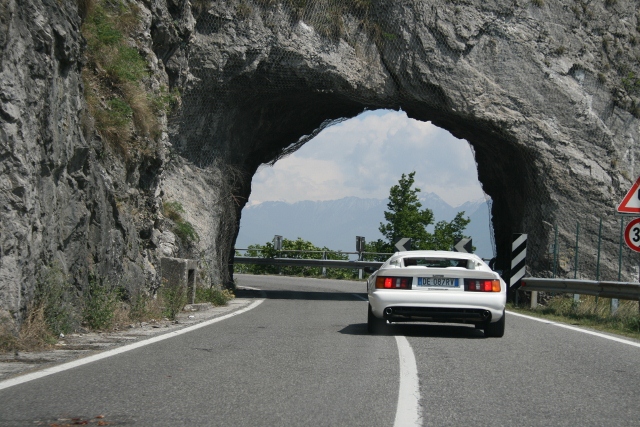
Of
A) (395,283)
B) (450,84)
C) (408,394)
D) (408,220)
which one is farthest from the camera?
(408,220)

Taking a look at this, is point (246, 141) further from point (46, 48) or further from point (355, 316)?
point (46, 48)

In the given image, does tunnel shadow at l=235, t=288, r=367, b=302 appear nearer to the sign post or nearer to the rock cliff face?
the rock cliff face

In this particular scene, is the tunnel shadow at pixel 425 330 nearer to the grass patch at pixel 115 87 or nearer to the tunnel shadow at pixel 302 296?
the grass patch at pixel 115 87

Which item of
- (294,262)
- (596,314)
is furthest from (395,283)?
(294,262)

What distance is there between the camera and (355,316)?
54.2 ft

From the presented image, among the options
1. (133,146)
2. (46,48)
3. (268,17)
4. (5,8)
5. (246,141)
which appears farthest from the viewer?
(246,141)

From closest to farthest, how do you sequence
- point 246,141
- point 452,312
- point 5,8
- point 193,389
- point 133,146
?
point 193,389 → point 5,8 → point 452,312 → point 133,146 → point 246,141

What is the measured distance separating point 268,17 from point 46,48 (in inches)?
558

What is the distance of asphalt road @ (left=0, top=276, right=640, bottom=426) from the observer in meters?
5.88

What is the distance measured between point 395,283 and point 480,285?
4.01ft

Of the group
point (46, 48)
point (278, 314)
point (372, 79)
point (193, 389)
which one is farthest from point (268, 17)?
point (193, 389)

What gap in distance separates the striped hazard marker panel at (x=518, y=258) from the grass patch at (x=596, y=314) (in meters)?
1.44

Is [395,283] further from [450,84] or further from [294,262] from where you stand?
[294,262]

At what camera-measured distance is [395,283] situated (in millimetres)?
12383
